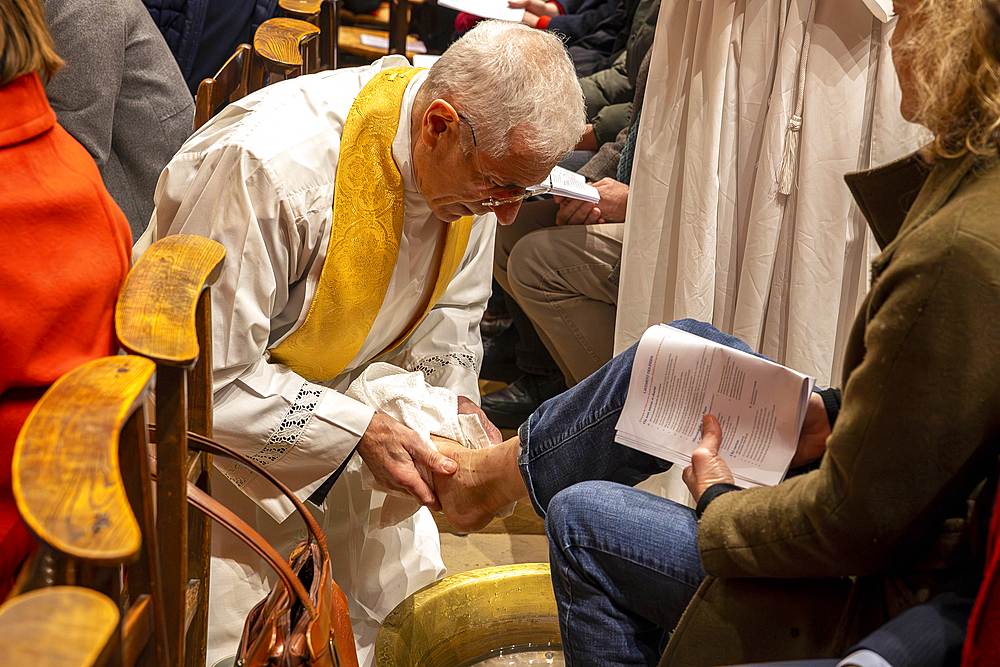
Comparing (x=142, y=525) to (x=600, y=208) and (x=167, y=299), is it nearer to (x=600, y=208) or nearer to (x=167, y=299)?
Answer: (x=167, y=299)

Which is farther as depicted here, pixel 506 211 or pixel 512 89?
pixel 506 211

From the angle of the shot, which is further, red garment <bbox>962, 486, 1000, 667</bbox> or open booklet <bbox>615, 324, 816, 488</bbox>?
open booklet <bbox>615, 324, 816, 488</bbox>

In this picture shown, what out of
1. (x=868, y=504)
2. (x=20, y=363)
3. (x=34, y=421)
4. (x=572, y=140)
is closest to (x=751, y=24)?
(x=572, y=140)

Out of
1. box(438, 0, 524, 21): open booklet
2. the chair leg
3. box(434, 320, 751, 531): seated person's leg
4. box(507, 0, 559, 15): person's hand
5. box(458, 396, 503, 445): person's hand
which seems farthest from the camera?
box(507, 0, 559, 15): person's hand

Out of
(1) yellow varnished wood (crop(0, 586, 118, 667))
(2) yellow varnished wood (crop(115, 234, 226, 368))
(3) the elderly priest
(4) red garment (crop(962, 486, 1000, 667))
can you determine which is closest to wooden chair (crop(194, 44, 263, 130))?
(3) the elderly priest

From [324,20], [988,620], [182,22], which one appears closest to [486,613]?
[988,620]

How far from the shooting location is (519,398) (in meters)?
2.96

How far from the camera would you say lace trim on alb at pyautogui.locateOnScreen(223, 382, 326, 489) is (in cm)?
153

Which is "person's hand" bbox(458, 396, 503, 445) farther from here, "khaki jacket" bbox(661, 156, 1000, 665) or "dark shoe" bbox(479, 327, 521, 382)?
"dark shoe" bbox(479, 327, 521, 382)

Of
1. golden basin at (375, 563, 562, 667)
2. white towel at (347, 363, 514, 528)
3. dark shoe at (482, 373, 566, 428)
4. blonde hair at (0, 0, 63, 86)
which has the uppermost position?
blonde hair at (0, 0, 63, 86)

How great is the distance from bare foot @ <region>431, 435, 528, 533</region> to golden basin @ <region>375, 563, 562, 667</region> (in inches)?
5.3

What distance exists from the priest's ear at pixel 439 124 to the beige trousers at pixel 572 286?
103 cm

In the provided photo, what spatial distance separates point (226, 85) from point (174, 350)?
142cm

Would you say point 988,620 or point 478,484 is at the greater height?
point 988,620
